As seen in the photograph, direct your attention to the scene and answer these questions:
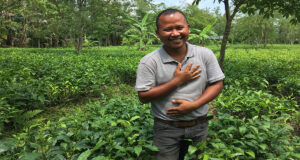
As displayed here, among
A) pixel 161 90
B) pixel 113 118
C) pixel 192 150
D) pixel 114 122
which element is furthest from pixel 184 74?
pixel 113 118

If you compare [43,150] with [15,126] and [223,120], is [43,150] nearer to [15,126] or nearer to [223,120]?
[15,126]

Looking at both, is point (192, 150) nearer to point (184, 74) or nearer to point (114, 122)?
point (184, 74)

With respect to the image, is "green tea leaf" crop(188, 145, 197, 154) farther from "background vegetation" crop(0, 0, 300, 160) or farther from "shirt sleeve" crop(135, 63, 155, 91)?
"shirt sleeve" crop(135, 63, 155, 91)

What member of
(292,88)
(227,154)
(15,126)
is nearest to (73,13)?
(15,126)

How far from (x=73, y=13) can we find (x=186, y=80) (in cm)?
1319

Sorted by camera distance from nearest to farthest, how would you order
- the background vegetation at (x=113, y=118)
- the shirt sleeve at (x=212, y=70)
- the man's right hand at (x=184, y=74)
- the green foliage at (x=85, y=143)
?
1. the man's right hand at (x=184, y=74)
2. the shirt sleeve at (x=212, y=70)
3. the green foliage at (x=85, y=143)
4. the background vegetation at (x=113, y=118)

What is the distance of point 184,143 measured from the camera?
186cm

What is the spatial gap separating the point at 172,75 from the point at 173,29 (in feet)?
1.13

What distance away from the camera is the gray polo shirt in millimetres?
1533

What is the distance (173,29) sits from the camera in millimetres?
1488

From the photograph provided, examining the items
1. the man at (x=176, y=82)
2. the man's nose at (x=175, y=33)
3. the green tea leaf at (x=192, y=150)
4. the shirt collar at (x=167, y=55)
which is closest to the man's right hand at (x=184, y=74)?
the man at (x=176, y=82)

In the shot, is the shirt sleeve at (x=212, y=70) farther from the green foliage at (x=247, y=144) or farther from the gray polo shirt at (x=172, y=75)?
the green foliage at (x=247, y=144)

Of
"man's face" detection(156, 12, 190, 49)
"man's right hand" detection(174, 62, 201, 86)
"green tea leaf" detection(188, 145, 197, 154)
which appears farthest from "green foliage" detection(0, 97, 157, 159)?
"man's face" detection(156, 12, 190, 49)

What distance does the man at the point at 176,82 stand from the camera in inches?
58.6
